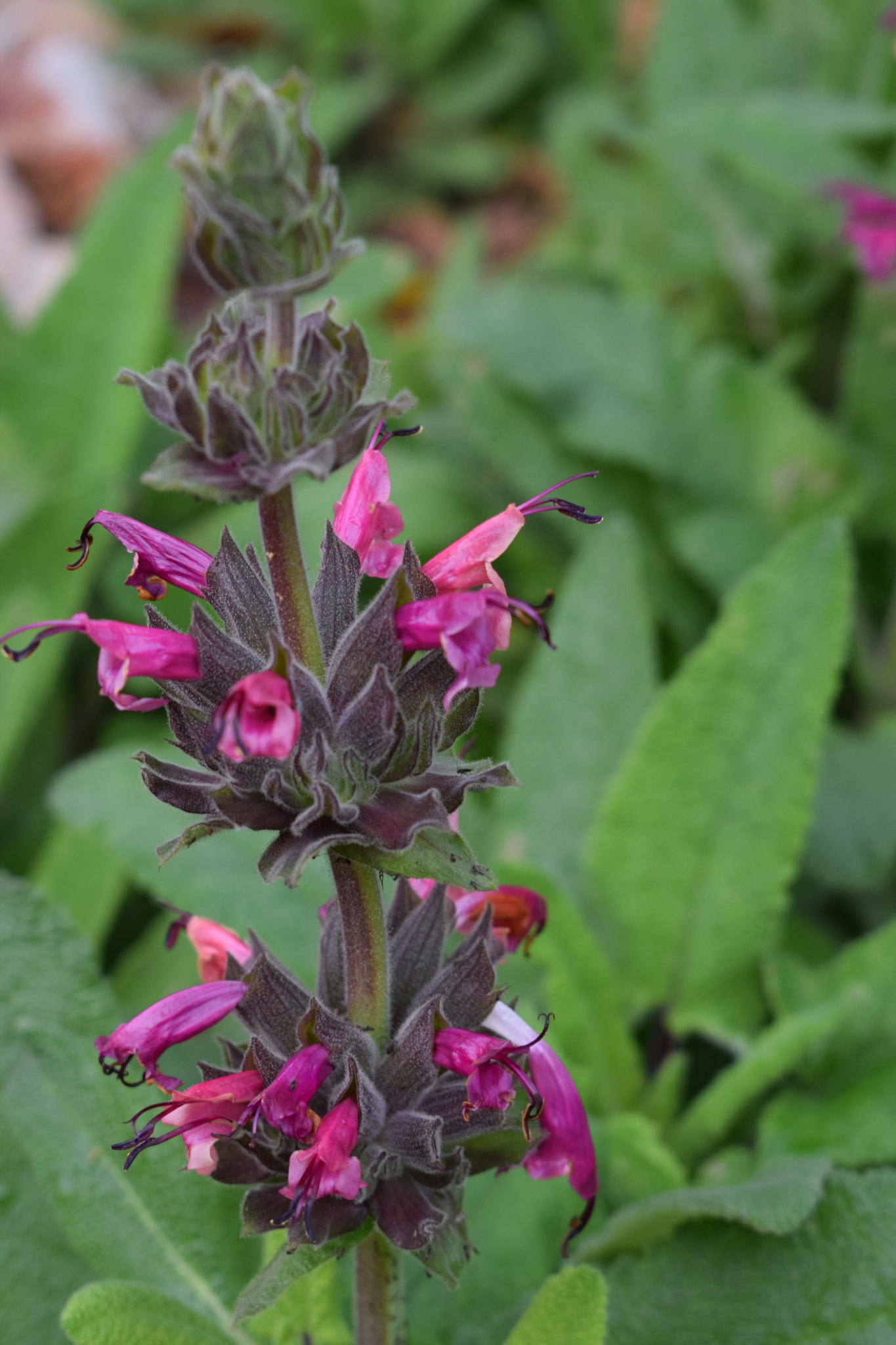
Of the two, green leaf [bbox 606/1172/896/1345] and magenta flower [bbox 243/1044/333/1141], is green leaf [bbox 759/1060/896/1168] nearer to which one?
green leaf [bbox 606/1172/896/1345]

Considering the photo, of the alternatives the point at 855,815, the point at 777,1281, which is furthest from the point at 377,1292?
the point at 855,815

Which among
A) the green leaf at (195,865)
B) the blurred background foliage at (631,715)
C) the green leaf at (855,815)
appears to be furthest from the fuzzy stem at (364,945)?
the green leaf at (855,815)

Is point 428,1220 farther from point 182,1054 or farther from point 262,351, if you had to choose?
point 182,1054

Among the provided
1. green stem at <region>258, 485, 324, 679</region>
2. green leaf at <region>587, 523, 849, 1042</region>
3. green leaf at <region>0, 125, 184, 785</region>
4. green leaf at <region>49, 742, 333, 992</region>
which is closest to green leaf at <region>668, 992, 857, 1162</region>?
green leaf at <region>587, 523, 849, 1042</region>

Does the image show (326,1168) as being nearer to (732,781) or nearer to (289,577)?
(289,577)

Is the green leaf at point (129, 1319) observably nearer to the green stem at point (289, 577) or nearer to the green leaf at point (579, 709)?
the green stem at point (289, 577)

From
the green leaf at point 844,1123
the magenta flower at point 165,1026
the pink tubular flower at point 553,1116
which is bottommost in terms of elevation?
the green leaf at point 844,1123

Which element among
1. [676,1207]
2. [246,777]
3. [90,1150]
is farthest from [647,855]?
[246,777]
